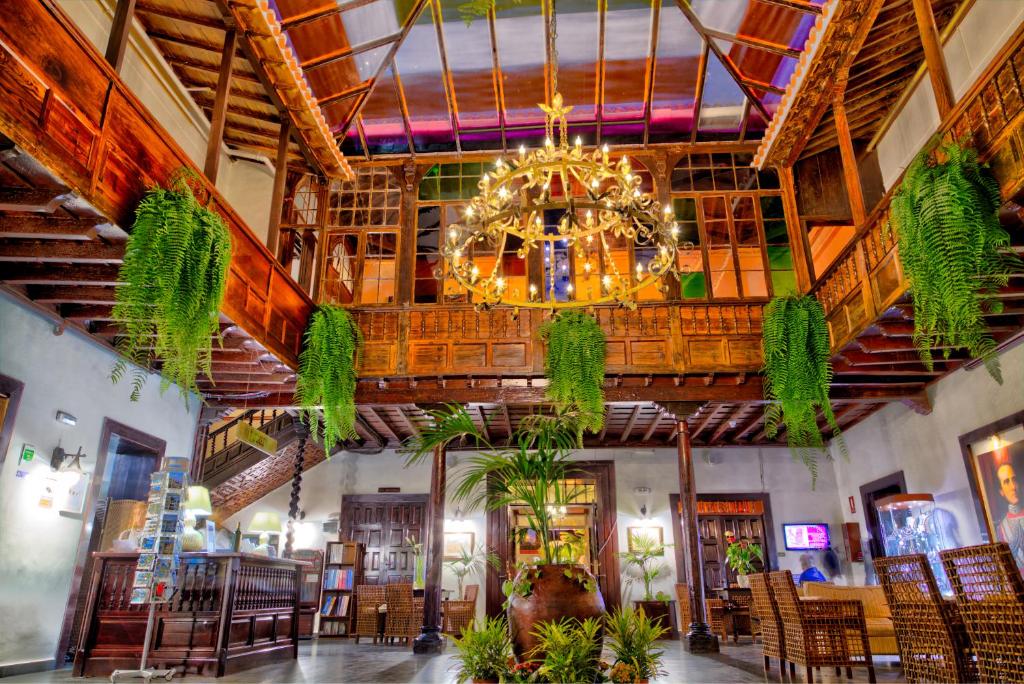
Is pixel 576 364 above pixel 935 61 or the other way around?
the other way around

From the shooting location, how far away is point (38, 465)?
6.00m

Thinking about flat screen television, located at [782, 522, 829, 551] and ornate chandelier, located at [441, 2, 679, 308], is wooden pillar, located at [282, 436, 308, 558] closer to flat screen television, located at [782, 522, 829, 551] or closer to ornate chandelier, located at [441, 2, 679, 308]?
ornate chandelier, located at [441, 2, 679, 308]

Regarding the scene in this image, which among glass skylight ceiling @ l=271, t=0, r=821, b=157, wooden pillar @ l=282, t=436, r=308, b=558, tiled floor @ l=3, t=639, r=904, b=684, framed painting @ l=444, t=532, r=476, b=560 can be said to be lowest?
tiled floor @ l=3, t=639, r=904, b=684

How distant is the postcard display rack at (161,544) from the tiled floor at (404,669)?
77 centimetres

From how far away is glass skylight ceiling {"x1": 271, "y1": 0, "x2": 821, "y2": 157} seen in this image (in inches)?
298

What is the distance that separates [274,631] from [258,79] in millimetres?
5868

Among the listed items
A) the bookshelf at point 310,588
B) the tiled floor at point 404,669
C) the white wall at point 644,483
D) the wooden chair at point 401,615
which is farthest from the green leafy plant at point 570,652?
the white wall at point 644,483

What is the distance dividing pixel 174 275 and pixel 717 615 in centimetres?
905

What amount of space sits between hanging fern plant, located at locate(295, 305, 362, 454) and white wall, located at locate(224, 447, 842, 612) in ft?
15.1

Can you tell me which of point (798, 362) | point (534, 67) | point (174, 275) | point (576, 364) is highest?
point (534, 67)

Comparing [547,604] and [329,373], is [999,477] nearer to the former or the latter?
[547,604]

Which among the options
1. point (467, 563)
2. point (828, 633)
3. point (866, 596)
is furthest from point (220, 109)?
point (467, 563)

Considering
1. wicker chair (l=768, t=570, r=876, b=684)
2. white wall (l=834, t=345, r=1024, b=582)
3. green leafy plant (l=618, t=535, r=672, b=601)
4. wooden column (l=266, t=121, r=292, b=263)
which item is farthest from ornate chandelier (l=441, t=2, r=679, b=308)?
green leafy plant (l=618, t=535, r=672, b=601)

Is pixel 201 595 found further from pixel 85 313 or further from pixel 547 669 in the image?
pixel 547 669
